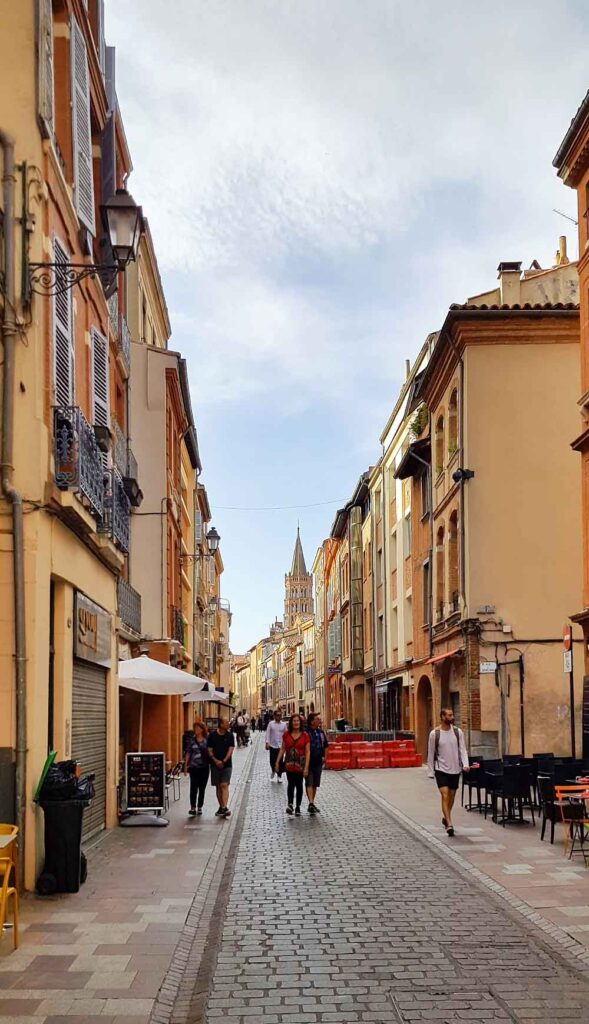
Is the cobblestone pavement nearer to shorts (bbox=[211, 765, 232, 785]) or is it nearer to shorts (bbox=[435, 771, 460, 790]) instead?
shorts (bbox=[435, 771, 460, 790])

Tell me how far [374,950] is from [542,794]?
5932 millimetres

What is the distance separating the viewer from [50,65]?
1166 centimetres

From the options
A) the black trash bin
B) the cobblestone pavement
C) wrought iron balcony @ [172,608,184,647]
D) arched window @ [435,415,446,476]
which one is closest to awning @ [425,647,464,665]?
arched window @ [435,415,446,476]

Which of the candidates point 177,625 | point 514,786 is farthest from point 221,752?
point 177,625

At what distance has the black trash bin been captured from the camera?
10352 millimetres

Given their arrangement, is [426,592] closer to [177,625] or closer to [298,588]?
[177,625]

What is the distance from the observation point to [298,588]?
184625mm

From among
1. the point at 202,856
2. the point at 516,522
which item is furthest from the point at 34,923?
the point at 516,522

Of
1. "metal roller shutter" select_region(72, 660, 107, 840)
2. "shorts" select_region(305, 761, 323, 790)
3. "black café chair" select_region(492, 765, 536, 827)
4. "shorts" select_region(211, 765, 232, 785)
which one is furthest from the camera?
"shorts" select_region(305, 761, 323, 790)

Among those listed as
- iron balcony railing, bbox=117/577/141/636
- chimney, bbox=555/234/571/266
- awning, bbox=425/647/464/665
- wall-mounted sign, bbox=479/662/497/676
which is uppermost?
chimney, bbox=555/234/571/266

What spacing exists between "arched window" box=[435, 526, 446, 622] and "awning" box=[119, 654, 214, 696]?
1315 cm

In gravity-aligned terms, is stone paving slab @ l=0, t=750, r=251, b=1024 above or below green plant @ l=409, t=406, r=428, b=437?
below

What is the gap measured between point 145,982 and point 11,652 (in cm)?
411

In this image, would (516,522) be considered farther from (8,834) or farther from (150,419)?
(8,834)
